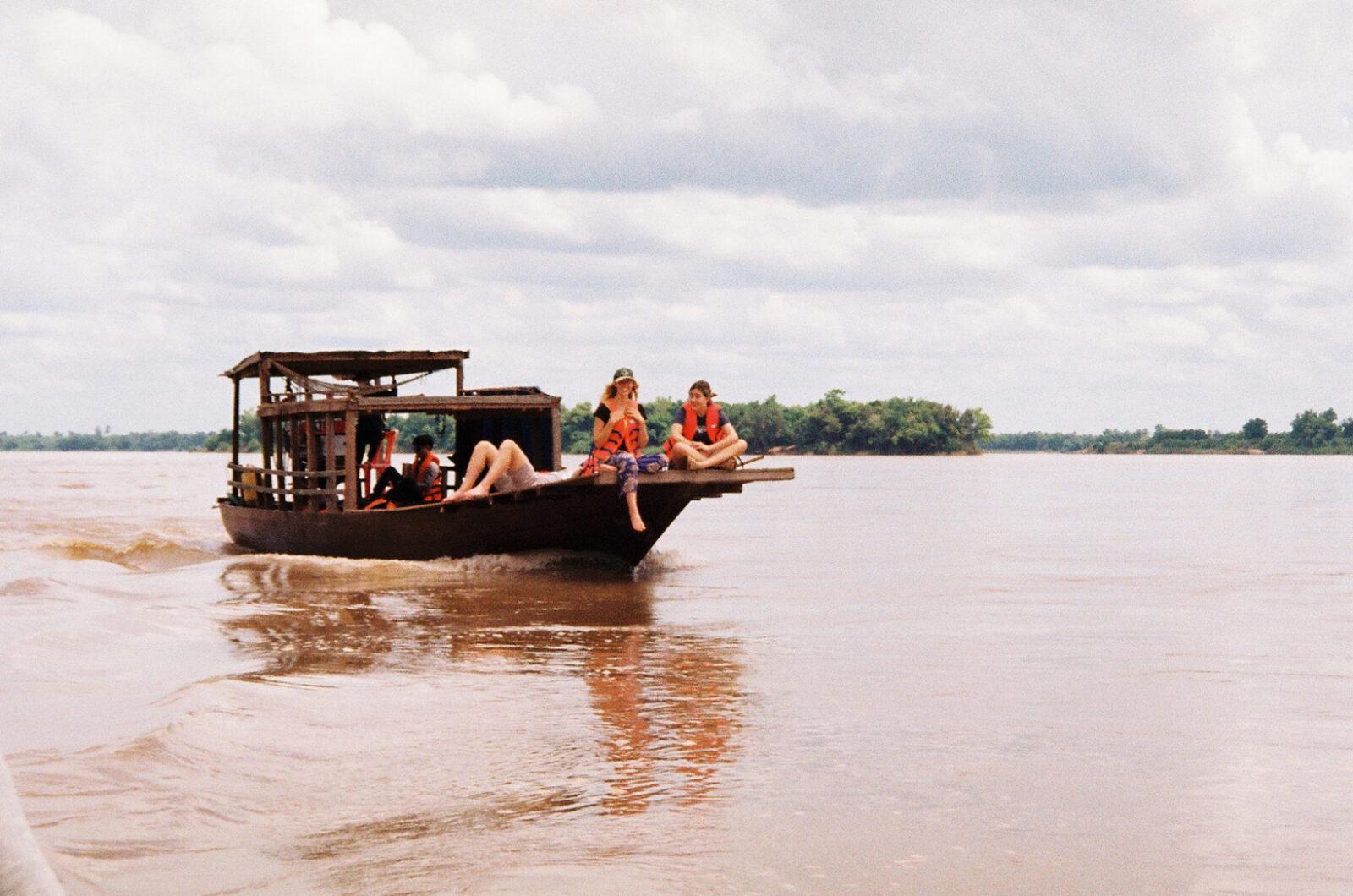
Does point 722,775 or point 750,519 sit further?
point 750,519

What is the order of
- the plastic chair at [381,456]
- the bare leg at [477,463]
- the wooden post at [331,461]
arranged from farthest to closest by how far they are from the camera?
the plastic chair at [381,456], the wooden post at [331,461], the bare leg at [477,463]

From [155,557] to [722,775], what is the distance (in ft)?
49.3

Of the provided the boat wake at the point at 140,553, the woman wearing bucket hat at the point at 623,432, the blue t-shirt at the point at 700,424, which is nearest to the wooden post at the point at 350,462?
the woman wearing bucket hat at the point at 623,432

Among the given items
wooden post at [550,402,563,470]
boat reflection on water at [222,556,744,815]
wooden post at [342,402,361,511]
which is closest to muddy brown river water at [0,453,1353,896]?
boat reflection on water at [222,556,744,815]

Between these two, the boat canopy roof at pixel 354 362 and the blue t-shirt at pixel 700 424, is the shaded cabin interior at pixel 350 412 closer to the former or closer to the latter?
the boat canopy roof at pixel 354 362

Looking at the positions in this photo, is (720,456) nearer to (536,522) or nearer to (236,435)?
(536,522)

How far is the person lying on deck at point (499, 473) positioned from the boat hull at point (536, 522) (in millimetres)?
148

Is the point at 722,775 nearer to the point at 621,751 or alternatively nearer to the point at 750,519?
the point at 621,751

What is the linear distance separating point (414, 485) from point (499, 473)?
1.83 m

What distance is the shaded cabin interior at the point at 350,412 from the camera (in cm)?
1445

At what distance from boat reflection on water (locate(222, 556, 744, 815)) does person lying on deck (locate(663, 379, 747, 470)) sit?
4.68ft

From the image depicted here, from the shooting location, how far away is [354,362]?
1672 cm

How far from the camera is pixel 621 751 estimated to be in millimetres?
5777

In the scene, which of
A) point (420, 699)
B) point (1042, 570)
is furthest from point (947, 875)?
point (1042, 570)
